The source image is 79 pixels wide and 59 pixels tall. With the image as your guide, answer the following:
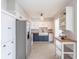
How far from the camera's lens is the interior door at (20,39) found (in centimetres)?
482

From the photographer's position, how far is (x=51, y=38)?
1270 cm

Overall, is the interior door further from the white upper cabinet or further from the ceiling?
the ceiling

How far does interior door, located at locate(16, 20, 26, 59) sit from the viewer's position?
15.8 feet

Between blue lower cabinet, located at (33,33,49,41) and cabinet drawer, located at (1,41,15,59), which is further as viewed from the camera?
blue lower cabinet, located at (33,33,49,41)

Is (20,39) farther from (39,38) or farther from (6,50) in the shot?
(39,38)

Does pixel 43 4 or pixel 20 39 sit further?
pixel 43 4

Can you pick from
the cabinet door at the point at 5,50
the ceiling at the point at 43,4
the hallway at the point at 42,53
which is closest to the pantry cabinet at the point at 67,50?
the hallway at the point at 42,53

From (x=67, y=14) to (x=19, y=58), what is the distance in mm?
2854

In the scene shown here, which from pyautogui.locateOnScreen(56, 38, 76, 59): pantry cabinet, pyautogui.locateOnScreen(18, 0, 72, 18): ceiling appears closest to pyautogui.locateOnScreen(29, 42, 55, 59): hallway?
pyautogui.locateOnScreen(56, 38, 76, 59): pantry cabinet

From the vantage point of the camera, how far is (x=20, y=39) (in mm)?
4824

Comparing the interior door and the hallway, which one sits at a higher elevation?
the interior door

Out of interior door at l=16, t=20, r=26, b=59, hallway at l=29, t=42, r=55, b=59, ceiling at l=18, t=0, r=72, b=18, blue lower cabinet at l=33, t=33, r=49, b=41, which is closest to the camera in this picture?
interior door at l=16, t=20, r=26, b=59

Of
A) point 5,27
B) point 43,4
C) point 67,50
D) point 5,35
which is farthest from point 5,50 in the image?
point 43,4

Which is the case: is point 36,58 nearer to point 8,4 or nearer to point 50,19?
point 8,4
